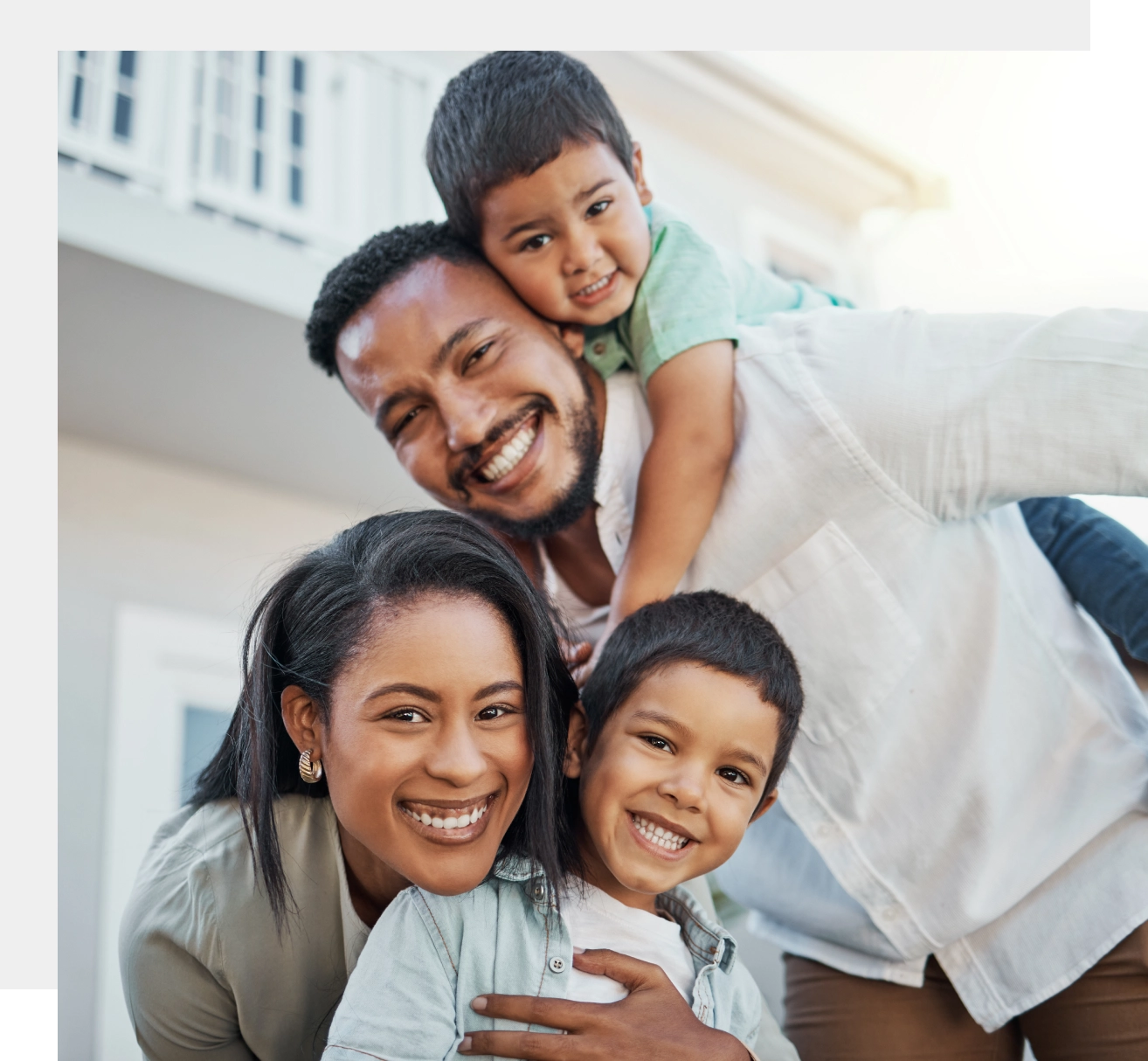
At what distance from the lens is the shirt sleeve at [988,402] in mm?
1397

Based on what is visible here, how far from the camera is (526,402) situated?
1.66 meters

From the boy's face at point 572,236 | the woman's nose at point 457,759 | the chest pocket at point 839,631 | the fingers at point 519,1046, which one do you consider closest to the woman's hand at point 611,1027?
the fingers at point 519,1046

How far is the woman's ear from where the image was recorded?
Answer: 1.30 meters

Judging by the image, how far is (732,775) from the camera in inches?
54.9

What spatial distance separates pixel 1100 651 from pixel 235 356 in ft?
7.40

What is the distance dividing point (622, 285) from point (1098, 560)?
773mm

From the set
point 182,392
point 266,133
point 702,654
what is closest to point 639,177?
point 702,654

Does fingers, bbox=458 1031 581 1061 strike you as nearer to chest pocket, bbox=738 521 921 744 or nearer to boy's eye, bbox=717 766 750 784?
boy's eye, bbox=717 766 750 784

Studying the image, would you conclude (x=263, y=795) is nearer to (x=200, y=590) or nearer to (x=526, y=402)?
(x=526, y=402)

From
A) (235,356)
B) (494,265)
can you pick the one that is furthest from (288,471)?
(494,265)

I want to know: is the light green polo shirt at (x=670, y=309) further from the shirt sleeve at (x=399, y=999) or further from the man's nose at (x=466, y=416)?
the shirt sleeve at (x=399, y=999)

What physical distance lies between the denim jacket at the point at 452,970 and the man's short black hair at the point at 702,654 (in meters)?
0.23

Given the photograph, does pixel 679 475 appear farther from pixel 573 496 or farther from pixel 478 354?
pixel 478 354

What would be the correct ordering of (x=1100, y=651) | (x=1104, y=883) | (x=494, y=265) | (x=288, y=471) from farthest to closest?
(x=288, y=471) < (x=494, y=265) < (x=1100, y=651) < (x=1104, y=883)
